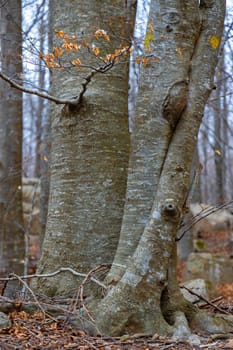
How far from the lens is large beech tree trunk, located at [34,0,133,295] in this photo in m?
4.02

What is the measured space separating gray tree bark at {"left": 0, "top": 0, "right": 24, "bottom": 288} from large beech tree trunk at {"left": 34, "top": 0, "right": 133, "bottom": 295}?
9.59ft

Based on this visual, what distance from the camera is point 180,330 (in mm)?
3186

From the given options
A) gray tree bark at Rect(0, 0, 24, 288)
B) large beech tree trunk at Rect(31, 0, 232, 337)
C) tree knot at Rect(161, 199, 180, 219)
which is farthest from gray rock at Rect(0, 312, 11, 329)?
gray tree bark at Rect(0, 0, 24, 288)

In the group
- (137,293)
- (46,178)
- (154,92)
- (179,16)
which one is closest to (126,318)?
(137,293)

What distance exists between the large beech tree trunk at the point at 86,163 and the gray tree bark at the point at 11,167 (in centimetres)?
292

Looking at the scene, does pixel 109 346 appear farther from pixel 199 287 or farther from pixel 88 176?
pixel 199 287

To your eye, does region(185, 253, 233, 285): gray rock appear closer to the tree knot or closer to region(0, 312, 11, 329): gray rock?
the tree knot

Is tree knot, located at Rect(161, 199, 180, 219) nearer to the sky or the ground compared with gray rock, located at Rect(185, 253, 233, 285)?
nearer to the sky

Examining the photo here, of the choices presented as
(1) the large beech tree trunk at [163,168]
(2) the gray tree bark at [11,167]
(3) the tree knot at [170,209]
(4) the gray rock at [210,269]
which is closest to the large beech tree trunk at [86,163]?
(1) the large beech tree trunk at [163,168]

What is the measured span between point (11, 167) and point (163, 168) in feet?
14.5

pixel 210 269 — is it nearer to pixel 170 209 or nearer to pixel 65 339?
pixel 170 209

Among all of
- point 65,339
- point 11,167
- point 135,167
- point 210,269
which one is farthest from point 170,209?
point 210,269

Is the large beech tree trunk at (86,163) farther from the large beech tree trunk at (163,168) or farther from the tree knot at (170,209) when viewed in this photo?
the tree knot at (170,209)

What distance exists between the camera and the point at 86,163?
13.6 feet
